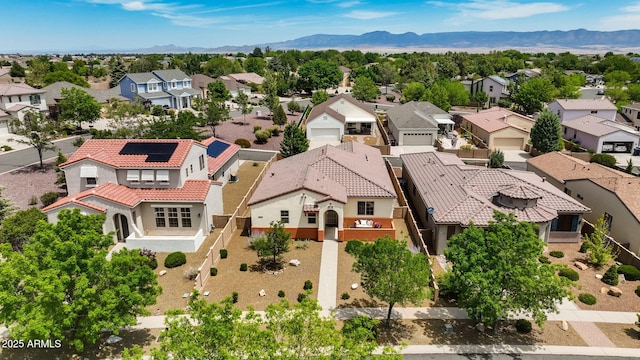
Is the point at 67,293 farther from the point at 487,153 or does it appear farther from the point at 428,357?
the point at 487,153

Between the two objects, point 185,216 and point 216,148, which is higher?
point 216,148

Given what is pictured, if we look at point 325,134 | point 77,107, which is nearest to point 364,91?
point 325,134

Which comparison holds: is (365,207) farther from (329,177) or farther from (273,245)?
(273,245)

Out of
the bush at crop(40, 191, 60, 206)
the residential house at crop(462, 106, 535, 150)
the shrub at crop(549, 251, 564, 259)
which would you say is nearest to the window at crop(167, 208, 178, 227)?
the bush at crop(40, 191, 60, 206)

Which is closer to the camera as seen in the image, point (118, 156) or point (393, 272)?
point (393, 272)

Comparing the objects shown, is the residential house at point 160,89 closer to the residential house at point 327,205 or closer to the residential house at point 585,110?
the residential house at point 327,205
